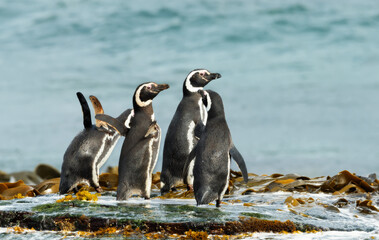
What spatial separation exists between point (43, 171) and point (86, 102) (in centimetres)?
399

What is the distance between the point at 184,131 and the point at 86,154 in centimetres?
120

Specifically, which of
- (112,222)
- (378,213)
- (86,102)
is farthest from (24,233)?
(378,213)

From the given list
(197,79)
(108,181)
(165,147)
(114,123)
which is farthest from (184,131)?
(108,181)

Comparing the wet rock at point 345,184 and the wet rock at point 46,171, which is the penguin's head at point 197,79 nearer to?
the wet rock at point 345,184

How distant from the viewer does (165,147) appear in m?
6.94

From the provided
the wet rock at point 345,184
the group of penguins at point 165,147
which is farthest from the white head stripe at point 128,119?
the wet rock at point 345,184

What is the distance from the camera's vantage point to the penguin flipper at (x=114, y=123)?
5.97 m

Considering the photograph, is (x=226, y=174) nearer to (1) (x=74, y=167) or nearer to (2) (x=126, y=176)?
(2) (x=126, y=176)

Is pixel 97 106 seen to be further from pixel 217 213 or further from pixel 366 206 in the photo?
pixel 366 206

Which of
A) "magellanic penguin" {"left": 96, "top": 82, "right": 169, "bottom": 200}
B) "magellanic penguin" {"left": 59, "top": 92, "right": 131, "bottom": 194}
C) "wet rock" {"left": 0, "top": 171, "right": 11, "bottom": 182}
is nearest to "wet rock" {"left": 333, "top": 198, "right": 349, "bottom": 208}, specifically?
"magellanic penguin" {"left": 96, "top": 82, "right": 169, "bottom": 200}

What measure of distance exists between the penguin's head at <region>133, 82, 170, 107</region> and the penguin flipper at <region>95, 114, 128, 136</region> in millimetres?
273

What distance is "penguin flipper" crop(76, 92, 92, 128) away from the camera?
6.75 m

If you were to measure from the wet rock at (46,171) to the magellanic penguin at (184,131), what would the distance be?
412cm

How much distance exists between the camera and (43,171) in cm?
1038
